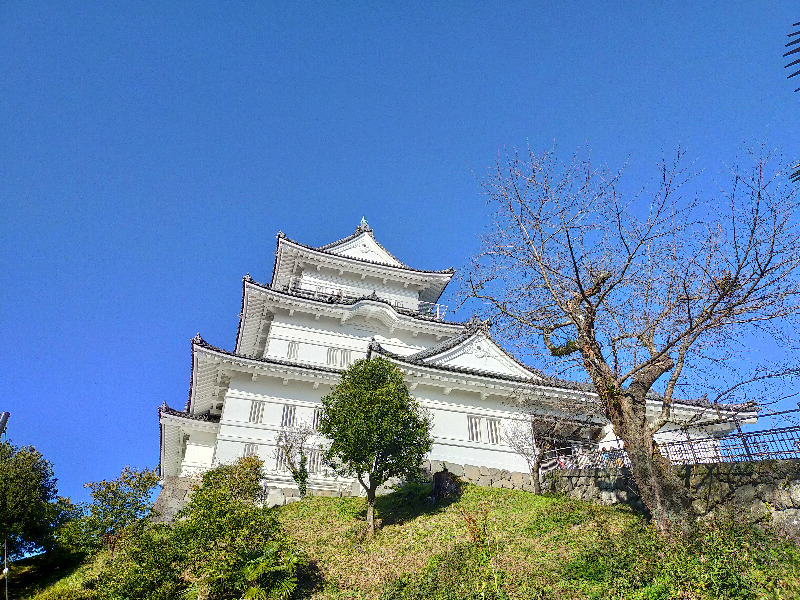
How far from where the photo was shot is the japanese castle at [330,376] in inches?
834

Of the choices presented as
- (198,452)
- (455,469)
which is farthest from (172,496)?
(455,469)

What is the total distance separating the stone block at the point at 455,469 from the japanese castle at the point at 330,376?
138 cm

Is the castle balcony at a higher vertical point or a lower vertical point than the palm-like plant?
higher

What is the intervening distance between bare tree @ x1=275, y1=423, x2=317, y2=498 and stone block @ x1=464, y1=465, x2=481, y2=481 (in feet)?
19.5

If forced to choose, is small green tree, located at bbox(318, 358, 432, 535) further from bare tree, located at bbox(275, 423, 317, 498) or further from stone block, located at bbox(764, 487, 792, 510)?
stone block, located at bbox(764, 487, 792, 510)

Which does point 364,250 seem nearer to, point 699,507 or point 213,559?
point 213,559

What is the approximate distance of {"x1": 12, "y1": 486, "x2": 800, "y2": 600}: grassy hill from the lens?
353 inches

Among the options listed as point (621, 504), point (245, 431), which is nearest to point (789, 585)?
point (621, 504)

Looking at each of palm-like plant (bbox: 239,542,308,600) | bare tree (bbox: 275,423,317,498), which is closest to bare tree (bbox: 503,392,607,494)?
bare tree (bbox: 275,423,317,498)

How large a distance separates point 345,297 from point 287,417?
8.20 meters

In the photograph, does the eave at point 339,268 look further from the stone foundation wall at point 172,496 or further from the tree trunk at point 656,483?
the tree trunk at point 656,483

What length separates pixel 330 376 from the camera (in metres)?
23.2

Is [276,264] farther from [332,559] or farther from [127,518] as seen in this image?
[332,559]

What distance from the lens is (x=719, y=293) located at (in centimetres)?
1166
